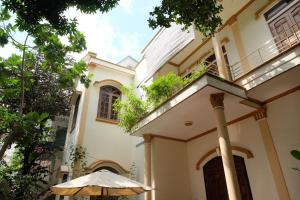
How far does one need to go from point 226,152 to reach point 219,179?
2.83 metres

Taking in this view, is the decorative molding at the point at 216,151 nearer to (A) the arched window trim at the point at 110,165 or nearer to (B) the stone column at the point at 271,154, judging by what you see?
(B) the stone column at the point at 271,154

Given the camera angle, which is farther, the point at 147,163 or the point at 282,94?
the point at 147,163

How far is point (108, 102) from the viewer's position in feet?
36.2

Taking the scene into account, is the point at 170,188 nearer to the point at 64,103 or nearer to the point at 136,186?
the point at 136,186

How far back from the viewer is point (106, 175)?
529 cm

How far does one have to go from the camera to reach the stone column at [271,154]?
5.40 m

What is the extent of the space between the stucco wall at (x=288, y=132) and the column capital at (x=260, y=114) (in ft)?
0.51

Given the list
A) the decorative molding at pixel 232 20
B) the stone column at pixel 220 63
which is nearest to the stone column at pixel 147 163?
the stone column at pixel 220 63

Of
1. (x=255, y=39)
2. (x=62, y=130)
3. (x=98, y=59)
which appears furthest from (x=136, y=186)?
(x=62, y=130)

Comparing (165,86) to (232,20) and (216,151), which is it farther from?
(232,20)

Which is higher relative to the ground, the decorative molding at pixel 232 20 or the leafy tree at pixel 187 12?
the decorative molding at pixel 232 20

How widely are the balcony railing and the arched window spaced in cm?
585

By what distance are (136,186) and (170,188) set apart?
3214 mm

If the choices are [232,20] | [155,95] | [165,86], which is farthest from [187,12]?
[232,20]
